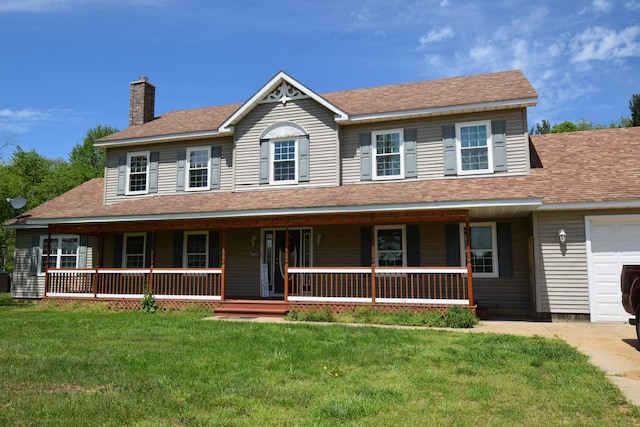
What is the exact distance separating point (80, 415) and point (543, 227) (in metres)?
11.3

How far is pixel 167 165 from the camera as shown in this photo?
17.3 meters

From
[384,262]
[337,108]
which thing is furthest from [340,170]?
[384,262]

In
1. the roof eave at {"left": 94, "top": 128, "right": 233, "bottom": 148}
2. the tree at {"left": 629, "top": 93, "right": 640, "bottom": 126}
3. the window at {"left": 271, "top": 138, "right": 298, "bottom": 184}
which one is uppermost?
the tree at {"left": 629, "top": 93, "right": 640, "bottom": 126}

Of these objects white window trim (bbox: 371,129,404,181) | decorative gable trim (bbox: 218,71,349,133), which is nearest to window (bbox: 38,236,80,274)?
decorative gable trim (bbox: 218,71,349,133)

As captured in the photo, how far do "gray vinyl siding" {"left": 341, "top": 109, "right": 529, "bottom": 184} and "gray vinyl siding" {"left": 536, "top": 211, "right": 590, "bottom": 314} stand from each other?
1926mm

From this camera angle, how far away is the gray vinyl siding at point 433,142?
13758 mm

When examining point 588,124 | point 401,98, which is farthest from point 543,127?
point 401,98

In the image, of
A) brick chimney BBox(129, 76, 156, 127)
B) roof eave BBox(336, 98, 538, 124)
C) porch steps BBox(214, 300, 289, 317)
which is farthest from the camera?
brick chimney BBox(129, 76, 156, 127)

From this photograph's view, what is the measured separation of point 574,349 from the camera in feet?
26.0

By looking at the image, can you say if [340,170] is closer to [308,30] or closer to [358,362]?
[308,30]

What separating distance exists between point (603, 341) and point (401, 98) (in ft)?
31.5

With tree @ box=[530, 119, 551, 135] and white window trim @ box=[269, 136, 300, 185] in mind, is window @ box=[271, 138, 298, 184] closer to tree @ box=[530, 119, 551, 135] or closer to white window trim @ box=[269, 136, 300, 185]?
white window trim @ box=[269, 136, 300, 185]

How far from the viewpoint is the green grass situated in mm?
4742

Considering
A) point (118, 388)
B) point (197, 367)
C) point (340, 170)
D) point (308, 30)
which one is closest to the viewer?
point (118, 388)
